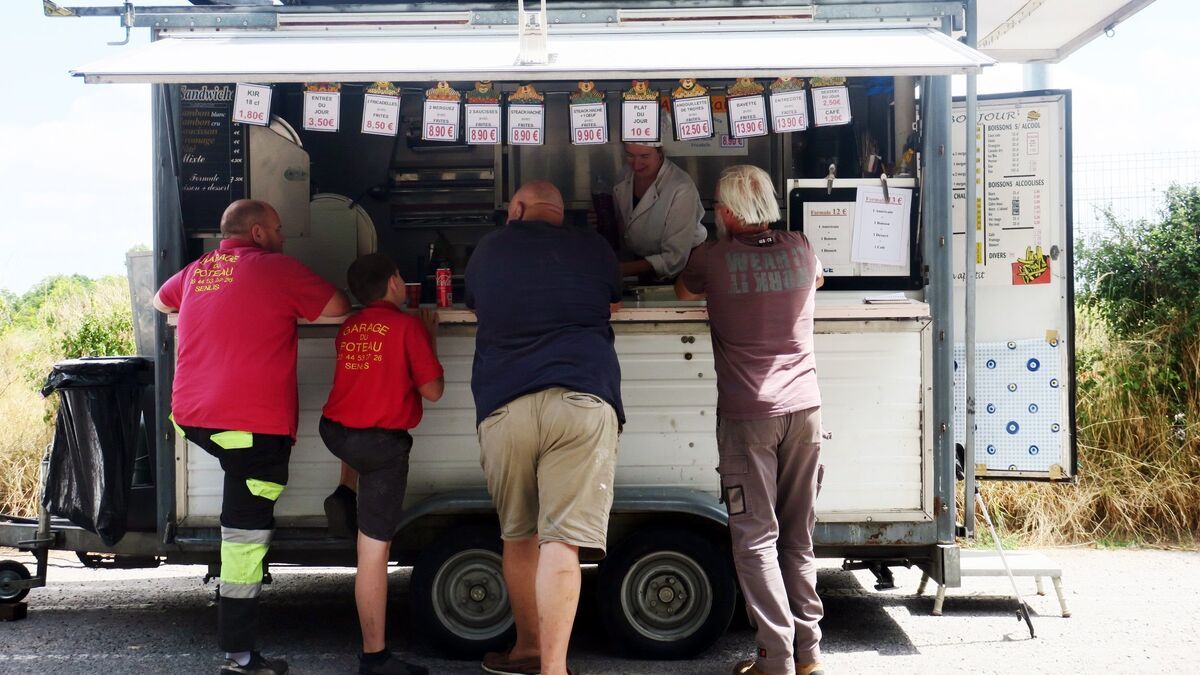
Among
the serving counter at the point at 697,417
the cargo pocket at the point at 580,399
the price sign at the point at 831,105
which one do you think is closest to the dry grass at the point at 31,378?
the serving counter at the point at 697,417

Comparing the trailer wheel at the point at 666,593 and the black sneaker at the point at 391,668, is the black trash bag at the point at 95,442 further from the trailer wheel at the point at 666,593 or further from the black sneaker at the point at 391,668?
the trailer wheel at the point at 666,593

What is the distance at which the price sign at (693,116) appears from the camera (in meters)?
4.49

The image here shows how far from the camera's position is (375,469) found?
13.9 ft

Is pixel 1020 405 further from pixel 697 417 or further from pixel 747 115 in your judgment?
pixel 747 115

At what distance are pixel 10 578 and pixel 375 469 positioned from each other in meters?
2.26

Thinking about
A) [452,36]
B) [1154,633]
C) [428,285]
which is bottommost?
[1154,633]

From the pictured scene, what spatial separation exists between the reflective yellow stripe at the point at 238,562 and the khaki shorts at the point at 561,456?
40.8 inches

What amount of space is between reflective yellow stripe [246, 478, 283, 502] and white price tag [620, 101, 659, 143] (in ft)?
6.46

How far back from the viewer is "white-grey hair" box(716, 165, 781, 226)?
4199mm

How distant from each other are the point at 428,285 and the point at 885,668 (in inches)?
114

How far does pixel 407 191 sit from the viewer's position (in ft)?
21.0

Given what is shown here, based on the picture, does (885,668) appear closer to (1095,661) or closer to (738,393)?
(1095,661)

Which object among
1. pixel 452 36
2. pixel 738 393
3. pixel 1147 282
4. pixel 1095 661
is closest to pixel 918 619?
pixel 1095 661

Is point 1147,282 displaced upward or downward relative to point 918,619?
upward
